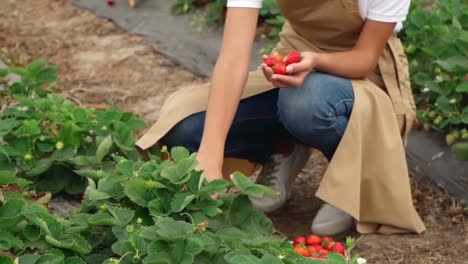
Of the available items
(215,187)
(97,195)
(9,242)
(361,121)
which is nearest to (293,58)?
(361,121)

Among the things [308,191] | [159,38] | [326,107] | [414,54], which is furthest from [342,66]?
[159,38]

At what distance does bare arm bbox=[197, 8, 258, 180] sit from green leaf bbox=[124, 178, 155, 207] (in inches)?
11.8

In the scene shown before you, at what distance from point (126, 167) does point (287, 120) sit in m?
0.81

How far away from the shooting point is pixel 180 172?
252 cm

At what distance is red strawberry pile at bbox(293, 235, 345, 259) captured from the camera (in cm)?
271

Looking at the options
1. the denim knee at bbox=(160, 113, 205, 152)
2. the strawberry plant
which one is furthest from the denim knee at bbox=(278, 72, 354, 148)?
the strawberry plant

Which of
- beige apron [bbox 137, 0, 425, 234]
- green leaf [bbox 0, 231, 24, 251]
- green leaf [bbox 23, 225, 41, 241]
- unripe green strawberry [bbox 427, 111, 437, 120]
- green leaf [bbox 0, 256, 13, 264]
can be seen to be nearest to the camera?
green leaf [bbox 0, 256, 13, 264]

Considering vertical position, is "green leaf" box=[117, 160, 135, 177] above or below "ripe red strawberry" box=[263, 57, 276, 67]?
below

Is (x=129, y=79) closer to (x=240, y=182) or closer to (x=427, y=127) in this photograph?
(x=427, y=127)

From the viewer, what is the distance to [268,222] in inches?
107

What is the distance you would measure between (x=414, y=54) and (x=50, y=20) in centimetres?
346

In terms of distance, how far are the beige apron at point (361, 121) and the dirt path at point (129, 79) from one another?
0.12 m

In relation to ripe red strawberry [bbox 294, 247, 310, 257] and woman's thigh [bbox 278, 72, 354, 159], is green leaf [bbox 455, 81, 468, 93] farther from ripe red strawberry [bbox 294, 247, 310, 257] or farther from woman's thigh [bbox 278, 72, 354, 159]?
ripe red strawberry [bbox 294, 247, 310, 257]

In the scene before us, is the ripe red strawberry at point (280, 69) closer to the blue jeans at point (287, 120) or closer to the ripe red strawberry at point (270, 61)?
the ripe red strawberry at point (270, 61)
